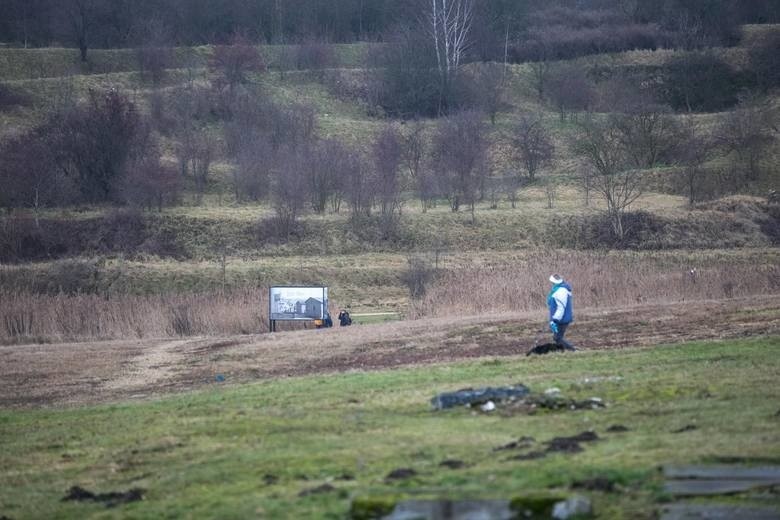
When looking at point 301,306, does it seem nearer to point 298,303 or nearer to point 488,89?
point 298,303

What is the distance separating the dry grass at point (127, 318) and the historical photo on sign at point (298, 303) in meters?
1.57

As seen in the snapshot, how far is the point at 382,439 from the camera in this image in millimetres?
15133

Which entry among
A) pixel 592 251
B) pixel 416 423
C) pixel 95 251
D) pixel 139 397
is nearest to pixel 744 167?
pixel 592 251

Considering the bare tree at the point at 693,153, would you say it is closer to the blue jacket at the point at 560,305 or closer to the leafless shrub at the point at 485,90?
the leafless shrub at the point at 485,90

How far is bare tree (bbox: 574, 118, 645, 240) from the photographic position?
58531mm

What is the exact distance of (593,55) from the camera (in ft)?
302

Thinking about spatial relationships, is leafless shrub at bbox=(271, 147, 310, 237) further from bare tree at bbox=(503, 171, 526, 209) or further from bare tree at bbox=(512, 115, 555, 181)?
bare tree at bbox=(512, 115, 555, 181)

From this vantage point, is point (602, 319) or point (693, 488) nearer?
point (693, 488)

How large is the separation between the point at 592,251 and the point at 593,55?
40.9 metres

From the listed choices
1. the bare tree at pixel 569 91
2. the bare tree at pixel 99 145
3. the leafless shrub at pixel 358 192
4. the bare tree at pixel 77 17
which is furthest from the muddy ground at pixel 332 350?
the bare tree at pixel 77 17

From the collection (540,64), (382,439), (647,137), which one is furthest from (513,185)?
(382,439)

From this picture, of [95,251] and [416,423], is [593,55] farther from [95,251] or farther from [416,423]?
[416,423]

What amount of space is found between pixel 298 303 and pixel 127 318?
18.8ft

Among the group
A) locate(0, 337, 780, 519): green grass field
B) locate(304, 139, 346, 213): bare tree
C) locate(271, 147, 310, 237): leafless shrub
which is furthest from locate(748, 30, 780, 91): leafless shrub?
locate(0, 337, 780, 519): green grass field
